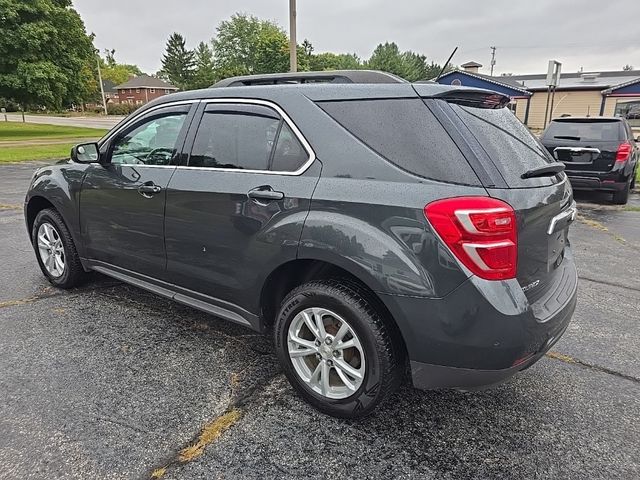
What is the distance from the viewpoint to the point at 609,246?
610 centimetres

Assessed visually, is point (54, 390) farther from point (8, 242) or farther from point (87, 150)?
point (8, 242)

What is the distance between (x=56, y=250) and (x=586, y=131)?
8.97 m

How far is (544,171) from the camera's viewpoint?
2391mm

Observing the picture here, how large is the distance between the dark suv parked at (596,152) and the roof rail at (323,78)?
6.82 m

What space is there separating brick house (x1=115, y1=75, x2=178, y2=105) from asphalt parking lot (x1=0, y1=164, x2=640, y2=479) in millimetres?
95280

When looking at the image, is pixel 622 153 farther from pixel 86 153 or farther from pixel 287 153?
pixel 86 153

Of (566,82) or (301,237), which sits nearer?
(301,237)

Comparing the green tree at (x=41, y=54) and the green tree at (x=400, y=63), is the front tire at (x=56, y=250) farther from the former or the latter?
the green tree at (x=400, y=63)

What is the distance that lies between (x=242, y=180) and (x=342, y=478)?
1650 millimetres

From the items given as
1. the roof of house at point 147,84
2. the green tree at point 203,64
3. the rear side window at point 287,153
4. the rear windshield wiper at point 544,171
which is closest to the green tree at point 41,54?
the rear side window at point 287,153

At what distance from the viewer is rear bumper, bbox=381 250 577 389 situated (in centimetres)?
205

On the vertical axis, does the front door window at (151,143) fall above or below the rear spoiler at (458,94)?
below

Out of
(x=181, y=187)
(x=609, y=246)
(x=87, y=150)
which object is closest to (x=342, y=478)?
(x=181, y=187)

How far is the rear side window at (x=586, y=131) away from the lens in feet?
28.3
